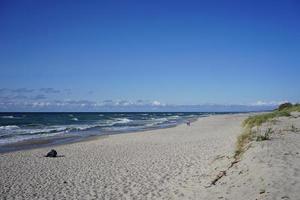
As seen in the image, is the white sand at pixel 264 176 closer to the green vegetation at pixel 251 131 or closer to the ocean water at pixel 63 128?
the green vegetation at pixel 251 131

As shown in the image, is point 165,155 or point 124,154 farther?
point 124,154

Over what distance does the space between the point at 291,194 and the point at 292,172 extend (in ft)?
5.27

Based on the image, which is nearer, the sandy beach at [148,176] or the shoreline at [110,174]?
the sandy beach at [148,176]

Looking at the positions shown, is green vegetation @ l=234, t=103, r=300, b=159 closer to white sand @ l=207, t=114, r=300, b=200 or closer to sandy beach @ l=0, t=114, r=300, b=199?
sandy beach @ l=0, t=114, r=300, b=199

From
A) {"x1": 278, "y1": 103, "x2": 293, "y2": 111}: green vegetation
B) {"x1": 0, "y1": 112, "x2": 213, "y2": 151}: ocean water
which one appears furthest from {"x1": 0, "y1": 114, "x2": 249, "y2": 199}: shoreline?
{"x1": 278, "y1": 103, "x2": 293, "y2": 111}: green vegetation

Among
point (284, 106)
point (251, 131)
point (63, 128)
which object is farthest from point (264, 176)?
point (284, 106)

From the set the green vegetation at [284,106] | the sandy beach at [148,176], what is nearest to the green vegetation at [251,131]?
the green vegetation at [284,106]

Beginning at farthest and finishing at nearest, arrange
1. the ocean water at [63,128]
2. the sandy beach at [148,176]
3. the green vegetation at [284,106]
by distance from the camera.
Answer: the green vegetation at [284,106], the ocean water at [63,128], the sandy beach at [148,176]

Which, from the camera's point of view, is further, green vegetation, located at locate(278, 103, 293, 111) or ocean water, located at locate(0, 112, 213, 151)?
green vegetation, located at locate(278, 103, 293, 111)

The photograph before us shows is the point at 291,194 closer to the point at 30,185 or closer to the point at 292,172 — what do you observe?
the point at 292,172

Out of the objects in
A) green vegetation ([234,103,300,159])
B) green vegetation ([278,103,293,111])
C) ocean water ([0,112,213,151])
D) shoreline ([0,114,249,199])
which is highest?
green vegetation ([278,103,293,111])

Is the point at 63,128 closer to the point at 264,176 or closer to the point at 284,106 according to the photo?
the point at 284,106

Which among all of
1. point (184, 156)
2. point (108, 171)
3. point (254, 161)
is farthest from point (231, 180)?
point (184, 156)

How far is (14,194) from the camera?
10.6 m
